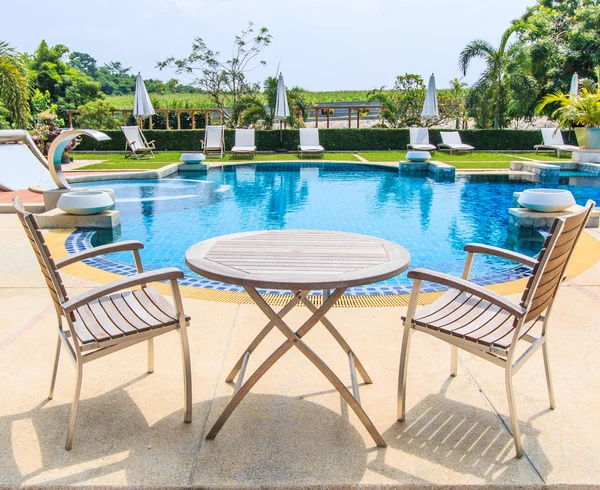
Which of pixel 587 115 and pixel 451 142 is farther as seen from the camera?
pixel 451 142

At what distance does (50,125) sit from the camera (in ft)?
49.6

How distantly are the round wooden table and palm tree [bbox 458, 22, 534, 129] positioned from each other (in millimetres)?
20780

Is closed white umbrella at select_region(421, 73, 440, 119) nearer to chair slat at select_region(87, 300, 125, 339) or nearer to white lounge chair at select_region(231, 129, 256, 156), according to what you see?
white lounge chair at select_region(231, 129, 256, 156)

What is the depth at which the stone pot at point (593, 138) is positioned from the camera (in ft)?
44.4

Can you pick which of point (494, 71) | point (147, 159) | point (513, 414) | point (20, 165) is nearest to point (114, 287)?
point (513, 414)

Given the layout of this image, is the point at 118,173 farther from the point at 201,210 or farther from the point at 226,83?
the point at 226,83

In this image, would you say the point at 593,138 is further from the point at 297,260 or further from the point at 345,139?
the point at 297,260

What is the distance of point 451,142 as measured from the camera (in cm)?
1841

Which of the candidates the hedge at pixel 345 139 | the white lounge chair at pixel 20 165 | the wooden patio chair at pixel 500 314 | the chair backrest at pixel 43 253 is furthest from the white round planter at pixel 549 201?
the hedge at pixel 345 139

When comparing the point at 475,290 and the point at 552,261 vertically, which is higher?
the point at 552,261

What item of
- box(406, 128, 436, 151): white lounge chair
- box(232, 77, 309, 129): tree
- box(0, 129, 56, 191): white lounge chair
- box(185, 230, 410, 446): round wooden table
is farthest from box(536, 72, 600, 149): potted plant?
box(185, 230, 410, 446): round wooden table

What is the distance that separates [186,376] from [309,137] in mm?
16567

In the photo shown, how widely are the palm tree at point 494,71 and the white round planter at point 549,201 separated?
53.7 feet

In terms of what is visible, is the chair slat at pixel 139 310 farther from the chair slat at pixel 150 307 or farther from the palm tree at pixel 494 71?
the palm tree at pixel 494 71
